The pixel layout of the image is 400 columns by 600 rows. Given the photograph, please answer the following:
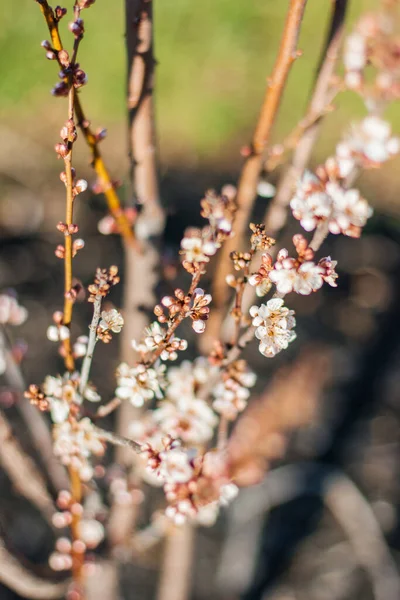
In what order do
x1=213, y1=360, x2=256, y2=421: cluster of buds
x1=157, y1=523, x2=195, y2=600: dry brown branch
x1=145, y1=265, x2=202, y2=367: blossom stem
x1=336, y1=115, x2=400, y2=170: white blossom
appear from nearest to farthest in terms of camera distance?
x1=336, y1=115, x2=400, y2=170: white blossom
x1=145, y1=265, x2=202, y2=367: blossom stem
x1=213, y1=360, x2=256, y2=421: cluster of buds
x1=157, y1=523, x2=195, y2=600: dry brown branch

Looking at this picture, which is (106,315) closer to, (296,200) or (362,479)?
(296,200)

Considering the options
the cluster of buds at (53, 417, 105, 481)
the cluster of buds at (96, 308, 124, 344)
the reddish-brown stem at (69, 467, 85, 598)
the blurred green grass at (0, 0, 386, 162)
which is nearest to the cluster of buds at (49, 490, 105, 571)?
the reddish-brown stem at (69, 467, 85, 598)

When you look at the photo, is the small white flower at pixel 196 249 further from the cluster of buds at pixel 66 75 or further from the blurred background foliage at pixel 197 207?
the blurred background foliage at pixel 197 207

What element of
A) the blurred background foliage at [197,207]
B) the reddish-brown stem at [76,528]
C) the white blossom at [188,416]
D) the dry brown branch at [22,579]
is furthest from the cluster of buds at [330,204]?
the blurred background foliage at [197,207]

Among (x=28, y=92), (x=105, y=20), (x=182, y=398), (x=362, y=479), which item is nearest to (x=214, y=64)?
(x=105, y=20)

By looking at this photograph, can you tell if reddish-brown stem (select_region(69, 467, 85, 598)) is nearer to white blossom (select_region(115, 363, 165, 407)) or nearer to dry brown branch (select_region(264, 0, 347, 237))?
white blossom (select_region(115, 363, 165, 407))
